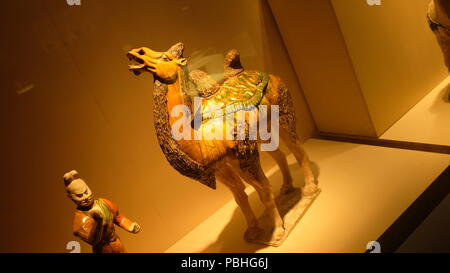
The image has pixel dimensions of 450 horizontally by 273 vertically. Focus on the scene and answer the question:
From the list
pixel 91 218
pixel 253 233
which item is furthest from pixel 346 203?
pixel 91 218

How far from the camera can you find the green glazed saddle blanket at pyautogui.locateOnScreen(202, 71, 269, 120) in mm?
2490

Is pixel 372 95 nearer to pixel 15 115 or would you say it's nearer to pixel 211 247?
pixel 211 247

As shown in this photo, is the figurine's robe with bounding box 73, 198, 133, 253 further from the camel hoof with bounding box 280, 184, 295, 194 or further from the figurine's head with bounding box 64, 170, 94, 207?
the camel hoof with bounding box 280, 184, 295, 194

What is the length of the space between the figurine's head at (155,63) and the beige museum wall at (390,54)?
4.43 feet

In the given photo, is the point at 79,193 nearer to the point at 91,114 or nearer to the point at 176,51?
the point at 91,114

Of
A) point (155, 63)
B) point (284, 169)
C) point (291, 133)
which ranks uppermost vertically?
point (155, 63)

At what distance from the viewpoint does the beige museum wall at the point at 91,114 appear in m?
2.46

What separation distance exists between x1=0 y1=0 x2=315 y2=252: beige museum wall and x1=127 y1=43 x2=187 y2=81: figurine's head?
524 mm

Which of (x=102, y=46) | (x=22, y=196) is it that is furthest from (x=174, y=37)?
(x=22, y=196)

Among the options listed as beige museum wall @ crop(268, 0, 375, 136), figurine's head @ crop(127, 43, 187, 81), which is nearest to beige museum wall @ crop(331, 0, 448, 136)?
beige museum wall @ crop(268, 0, 375, 136)

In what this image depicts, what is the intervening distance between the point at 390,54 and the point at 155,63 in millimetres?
1921

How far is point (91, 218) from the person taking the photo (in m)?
2.19

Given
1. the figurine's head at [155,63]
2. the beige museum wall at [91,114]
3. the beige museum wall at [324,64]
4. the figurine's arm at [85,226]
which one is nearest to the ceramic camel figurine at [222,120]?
the figurine's head at [155,63]
